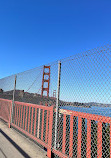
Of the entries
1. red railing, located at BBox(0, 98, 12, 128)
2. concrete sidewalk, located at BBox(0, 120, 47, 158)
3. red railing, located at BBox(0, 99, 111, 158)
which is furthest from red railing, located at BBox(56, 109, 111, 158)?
red railing, located at BBox(0, 98, 12, 128)

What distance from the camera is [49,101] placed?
128 inches

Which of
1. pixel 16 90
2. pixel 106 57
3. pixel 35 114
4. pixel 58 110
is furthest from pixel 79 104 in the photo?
pixel 16 90

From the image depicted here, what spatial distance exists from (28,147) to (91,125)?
188 cm

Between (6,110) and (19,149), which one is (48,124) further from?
(6,110)

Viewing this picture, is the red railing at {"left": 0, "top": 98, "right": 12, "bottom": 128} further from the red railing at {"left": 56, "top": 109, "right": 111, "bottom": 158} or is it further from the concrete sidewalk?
the red railing at {"left": 56, "top": 109, "right": 111, "bottom": 158}

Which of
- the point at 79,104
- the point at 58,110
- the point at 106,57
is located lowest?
the point at 58,110

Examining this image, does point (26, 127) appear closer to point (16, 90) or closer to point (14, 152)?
point (14, 152)

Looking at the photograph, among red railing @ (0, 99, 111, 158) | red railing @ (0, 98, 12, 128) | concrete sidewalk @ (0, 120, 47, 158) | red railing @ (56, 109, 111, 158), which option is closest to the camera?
red railing @ (56, 109, 111, 158)

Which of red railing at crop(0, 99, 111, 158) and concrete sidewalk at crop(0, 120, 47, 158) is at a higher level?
red railing at crop(0, 99, 111, 158)

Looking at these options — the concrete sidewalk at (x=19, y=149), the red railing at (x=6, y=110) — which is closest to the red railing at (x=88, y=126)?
the concrete sidewalk at (x=19, y=149)

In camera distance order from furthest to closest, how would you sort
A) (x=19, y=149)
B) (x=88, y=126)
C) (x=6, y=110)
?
(x=6, y=110), (x=19, y=149), (x=88, y=126)

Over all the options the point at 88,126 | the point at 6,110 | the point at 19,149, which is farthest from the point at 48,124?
the point at 6,110

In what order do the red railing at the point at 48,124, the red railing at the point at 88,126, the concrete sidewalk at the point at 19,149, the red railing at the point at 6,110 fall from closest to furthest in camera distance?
the red railing at the point at 88,126, the red railing at the point at 48,124, the concrete sidewalk at the point at 19,149, the red railing at the point at 6,110

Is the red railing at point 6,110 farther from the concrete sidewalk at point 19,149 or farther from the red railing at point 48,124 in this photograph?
the concrete sidewalk at point 19,149
